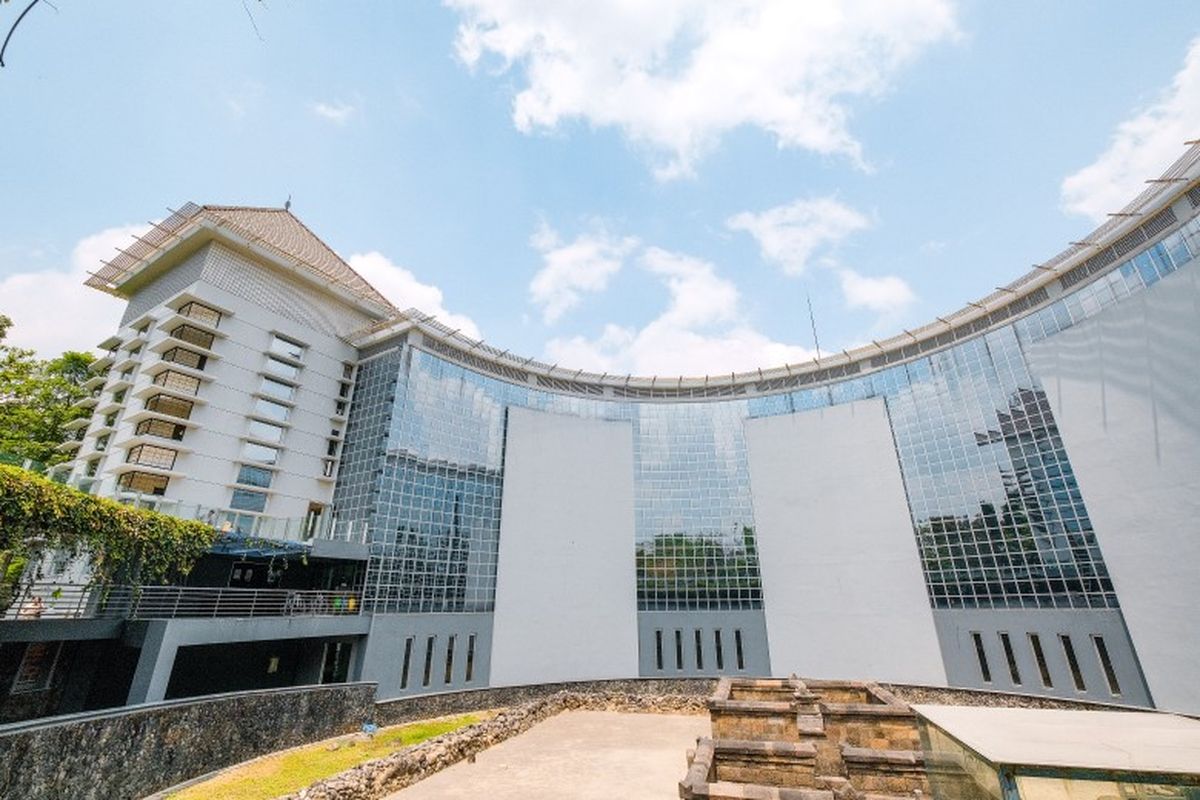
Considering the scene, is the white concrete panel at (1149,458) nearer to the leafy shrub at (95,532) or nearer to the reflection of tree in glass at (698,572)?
the reflection of tree in glass at (698,572)

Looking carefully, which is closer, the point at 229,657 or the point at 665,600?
the point at 229,657

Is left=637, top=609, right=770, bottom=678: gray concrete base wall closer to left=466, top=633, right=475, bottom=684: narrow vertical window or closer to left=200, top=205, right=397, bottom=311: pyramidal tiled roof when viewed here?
left=466, top=633, right=475, bottom=684: narrow vertical window

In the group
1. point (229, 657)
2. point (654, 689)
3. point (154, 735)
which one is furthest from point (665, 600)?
point (154, 735)

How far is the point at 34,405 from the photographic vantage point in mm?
37781

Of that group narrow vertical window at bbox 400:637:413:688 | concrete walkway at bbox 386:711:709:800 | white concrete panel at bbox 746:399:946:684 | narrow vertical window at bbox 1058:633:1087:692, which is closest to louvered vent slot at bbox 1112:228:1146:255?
white concrete panel at bbox 746:399:946:684

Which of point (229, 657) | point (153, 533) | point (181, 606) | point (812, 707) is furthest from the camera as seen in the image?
point (229, 657)

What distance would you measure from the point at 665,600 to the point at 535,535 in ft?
35.5

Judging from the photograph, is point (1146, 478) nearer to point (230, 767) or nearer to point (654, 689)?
point (654, 689)

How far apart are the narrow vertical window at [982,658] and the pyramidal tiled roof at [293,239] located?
43.2 meters

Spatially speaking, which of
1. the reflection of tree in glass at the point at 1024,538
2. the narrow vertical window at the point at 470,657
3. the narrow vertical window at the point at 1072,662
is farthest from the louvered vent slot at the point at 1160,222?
the narrow vertical window at the point at 470,657

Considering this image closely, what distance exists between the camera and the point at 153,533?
20031 mm

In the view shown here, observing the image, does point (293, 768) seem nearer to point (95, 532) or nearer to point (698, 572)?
point (95, 532)

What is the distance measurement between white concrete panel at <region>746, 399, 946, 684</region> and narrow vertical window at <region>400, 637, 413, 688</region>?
916 inches

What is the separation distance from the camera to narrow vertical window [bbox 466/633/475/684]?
3130 cm
